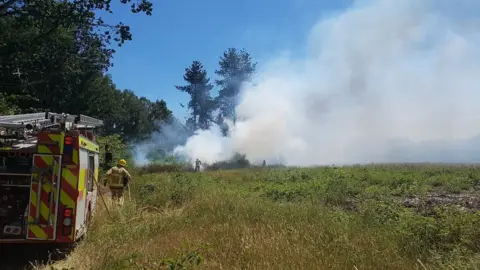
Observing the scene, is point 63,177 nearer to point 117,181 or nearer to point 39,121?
point 39,121

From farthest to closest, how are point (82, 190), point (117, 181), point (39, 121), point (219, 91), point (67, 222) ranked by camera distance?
point (219, 91), point (117, 181), point (39, 121), point (82, 190), point (67, 222)

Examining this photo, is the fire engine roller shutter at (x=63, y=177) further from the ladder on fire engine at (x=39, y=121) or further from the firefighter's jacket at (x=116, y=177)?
the firefighter's jacket at (x=116, y=177)

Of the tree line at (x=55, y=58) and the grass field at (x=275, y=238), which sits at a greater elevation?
the tree line at (x=55, y=58)

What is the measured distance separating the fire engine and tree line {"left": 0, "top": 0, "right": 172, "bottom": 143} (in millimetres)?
11599

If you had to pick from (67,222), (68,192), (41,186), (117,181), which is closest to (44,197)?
(41,186)

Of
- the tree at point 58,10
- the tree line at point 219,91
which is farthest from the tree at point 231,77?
the tree at point 58,10

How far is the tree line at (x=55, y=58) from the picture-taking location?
56.9ft

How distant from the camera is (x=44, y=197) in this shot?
6.54m

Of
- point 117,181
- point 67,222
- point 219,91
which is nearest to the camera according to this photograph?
point 67,222

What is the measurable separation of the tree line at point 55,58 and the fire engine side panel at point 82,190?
11.3m

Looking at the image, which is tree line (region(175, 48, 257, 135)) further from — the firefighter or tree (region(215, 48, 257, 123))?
the firefighter

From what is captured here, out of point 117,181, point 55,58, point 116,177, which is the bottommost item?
point 117,181

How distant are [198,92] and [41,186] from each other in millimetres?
55567

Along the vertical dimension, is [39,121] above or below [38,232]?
above
